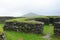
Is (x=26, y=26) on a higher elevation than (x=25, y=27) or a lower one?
higher

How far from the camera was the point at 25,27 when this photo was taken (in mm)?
24359

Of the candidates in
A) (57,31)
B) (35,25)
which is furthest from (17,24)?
(57,31)

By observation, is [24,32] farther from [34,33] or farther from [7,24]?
[7,24]

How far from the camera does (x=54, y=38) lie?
2073 cm

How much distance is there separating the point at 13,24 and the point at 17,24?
2.10 ft

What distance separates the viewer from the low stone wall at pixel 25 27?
2352 cm

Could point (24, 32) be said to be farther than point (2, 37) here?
Yes

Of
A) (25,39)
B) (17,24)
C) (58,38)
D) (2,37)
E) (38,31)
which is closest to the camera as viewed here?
(2,37)

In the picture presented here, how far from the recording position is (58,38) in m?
20.8

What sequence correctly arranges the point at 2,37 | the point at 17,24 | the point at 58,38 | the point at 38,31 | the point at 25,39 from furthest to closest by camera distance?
the point at 17,24 → the point at 38,31 → the point at 58,38 → the point at 25,39 → the point at 2,37

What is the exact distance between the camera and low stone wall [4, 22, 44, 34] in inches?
926

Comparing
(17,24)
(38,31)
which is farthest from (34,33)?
(17,24)

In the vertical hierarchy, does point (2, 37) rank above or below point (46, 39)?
above

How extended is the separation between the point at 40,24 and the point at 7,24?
506cm
